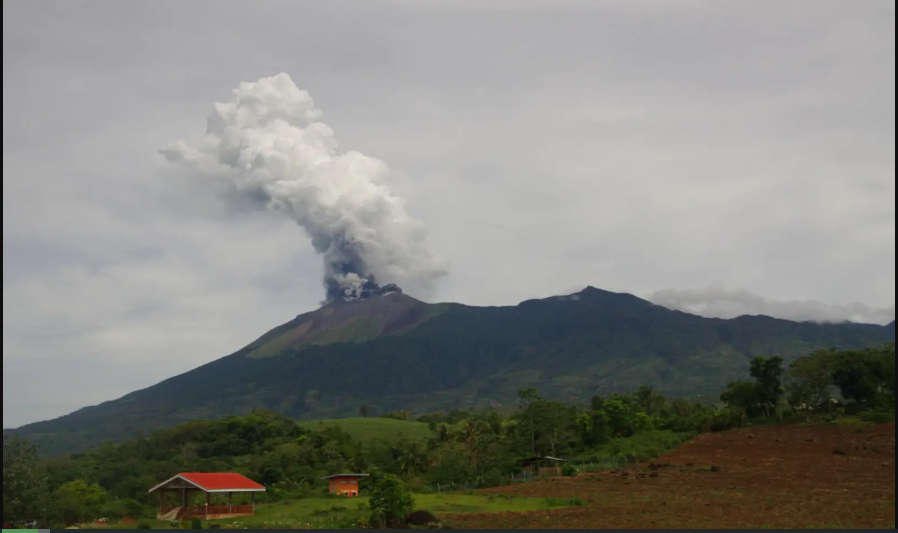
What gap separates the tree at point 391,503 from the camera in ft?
96.6

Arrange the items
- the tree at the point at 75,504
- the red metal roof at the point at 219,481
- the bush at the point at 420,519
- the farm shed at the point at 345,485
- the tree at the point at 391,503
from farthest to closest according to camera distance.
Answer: the farm shed at the point at 345,485
the tree at the point at 75,504
the red metal roof at the point at 219,481
the tree at the point at 391,503
the bush at the point at 420,519

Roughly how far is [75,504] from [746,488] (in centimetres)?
3117

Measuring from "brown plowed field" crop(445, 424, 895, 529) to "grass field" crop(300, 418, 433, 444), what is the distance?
1207 inches

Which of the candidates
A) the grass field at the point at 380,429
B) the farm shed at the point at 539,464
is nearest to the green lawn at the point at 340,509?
the farm shed at the point at 539,464

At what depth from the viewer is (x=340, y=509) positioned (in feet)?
115

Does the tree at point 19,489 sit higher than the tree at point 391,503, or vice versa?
the tree at point 19,489

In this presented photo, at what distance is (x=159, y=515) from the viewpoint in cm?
3669

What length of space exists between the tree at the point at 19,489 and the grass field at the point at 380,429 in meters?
40.5

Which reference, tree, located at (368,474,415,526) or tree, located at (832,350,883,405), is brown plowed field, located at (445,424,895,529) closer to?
tree, located at (368,474,415,526)

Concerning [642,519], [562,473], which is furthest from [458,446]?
[642,519]

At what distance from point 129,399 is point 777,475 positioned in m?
156

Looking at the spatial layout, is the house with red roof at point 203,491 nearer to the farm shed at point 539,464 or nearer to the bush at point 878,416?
the farm shed at point 539,464

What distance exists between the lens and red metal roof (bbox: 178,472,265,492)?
117ft

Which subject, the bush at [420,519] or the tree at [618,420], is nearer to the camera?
the bush at [420,519]
